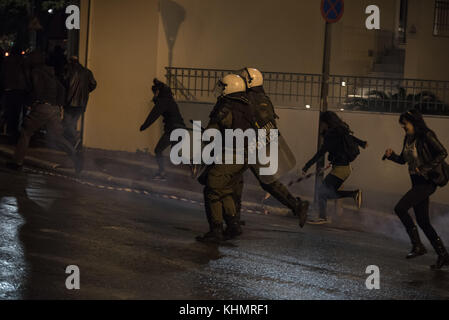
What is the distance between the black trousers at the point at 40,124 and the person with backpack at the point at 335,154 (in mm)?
4803

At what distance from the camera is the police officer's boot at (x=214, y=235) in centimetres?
943

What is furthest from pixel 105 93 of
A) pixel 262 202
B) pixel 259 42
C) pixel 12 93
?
pixel 262 202

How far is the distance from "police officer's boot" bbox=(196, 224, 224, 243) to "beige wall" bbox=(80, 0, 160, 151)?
8.59 metres

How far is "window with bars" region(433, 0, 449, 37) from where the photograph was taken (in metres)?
20.6

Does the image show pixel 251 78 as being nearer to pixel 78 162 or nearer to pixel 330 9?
pixel 330 9

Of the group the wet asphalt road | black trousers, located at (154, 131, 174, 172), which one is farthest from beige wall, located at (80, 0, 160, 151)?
the wet asphalt road

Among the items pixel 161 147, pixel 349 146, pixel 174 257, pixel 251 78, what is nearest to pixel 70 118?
pixel 161 147

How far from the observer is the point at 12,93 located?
18.0 metres

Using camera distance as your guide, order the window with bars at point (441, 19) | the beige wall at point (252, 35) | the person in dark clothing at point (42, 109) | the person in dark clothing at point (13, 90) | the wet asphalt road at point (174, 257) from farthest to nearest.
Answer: the window with bars at point (441, 19) → the beige wall at point (252, 35) → the person in dark clothing at point (13, 90) → the person in dark clothing at point (42, 109) → the wet asphalt road at point (174, 257)

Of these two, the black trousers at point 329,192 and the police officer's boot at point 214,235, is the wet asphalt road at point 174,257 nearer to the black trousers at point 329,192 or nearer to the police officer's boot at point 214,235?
the police officer's boot at point 214,235

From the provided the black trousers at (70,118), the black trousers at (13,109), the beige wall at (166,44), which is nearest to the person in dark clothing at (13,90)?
the black trousers at (13,109)

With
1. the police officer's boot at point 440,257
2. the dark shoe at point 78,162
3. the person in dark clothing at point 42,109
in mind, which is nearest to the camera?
the police officer's boot at point 440,257
